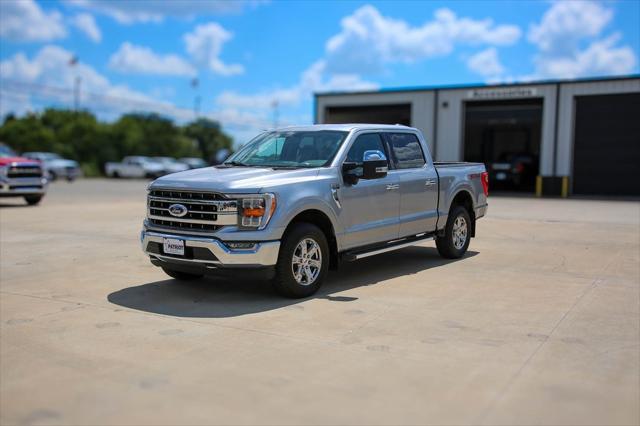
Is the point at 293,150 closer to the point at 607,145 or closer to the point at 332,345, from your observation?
the point at 332,345

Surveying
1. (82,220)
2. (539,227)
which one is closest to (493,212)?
(539,227)

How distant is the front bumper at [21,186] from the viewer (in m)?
18.3

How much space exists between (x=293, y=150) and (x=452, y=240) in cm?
314

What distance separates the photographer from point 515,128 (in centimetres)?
3966

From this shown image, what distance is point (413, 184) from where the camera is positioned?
28.0ft

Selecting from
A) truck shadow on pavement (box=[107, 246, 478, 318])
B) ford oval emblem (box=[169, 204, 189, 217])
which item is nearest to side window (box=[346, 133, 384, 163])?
truck shadow on pavement (box=[107, 246, 478, 318])

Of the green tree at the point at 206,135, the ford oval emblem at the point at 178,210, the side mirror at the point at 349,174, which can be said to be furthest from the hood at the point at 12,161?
the green tree at the point at 206,135

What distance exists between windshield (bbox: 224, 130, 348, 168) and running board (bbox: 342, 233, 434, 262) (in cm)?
112

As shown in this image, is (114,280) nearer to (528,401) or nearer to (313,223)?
(313,223)

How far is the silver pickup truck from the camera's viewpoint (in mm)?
6469

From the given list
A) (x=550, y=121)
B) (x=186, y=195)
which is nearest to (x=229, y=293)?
(x=186, y=195)

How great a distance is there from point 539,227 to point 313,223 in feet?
27.9

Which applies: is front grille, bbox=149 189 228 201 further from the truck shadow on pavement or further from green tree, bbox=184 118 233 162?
green tree, bbox=184 118 233 162

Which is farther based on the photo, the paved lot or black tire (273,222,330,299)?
black tire (273,222,330,299)
